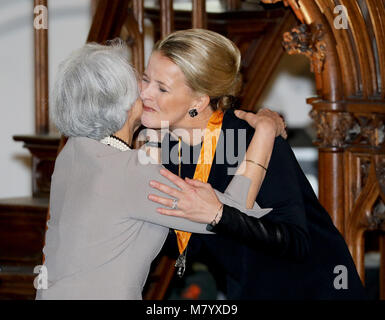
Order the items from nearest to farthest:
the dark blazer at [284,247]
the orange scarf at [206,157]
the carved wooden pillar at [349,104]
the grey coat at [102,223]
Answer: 1. the grey coat at [102,223]
2. the dark blazer at [284,247]
3. the orange scarf at [206,157]
4. the carved wooden pillar at [349,104]

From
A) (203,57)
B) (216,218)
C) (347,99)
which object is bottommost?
(216,218)

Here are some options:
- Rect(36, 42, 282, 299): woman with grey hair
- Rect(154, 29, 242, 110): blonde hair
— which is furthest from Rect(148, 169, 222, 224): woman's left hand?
Rect(154, 29, 242, 110): blonde hair

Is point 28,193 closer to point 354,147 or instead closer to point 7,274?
point 7,274

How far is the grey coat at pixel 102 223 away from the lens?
2.22 m

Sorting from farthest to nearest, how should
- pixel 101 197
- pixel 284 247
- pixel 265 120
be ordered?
pixel 265 120 < pixel 284 247 < pixel 101 197

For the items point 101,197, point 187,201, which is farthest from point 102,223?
point 187,201

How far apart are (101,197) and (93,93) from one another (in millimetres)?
310

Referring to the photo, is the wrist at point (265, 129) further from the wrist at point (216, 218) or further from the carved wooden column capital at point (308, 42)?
the carved wooden column capital at point (308, 42)

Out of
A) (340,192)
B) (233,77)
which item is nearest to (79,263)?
(233,77)

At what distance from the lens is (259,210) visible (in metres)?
2.44

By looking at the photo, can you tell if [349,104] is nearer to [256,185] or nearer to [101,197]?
[256,185]

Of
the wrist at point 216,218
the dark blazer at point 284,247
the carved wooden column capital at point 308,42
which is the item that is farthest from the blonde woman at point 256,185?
the carved wooden column capital at point 308,42

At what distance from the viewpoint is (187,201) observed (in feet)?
7.41
